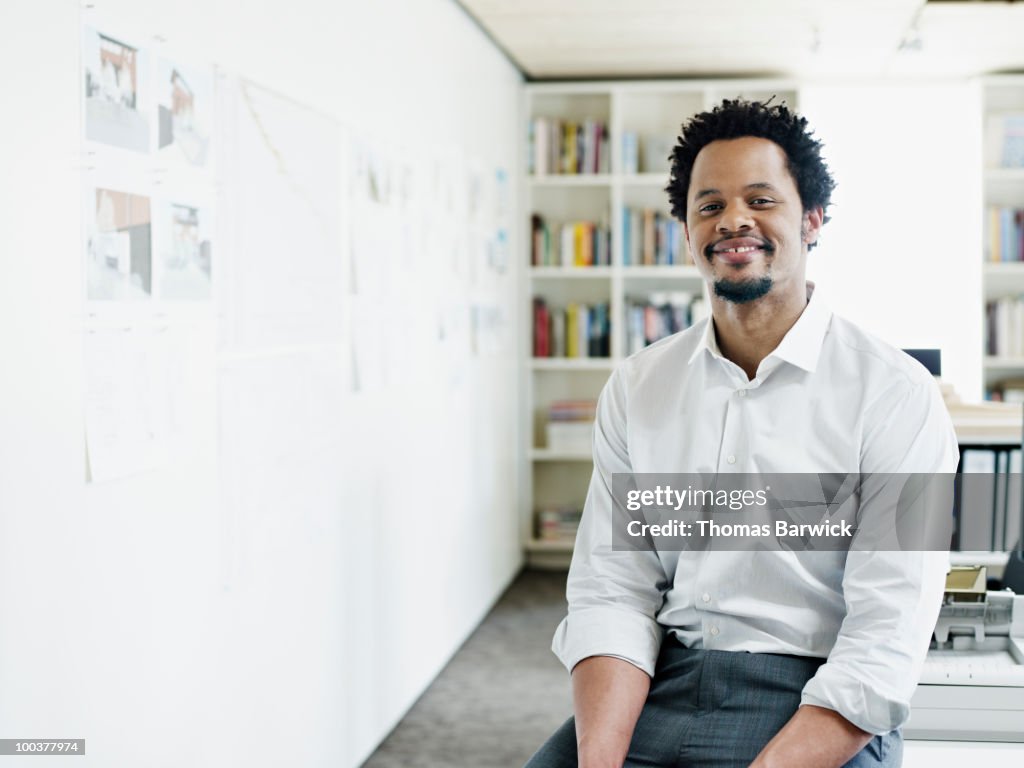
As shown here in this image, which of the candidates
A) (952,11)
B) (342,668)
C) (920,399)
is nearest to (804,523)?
(920,399)

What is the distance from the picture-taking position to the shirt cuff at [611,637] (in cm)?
170

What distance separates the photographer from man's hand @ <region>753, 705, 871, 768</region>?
1.51 meters

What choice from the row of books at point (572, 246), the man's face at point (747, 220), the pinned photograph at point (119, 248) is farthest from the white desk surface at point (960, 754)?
the row of books at point (572, 246)

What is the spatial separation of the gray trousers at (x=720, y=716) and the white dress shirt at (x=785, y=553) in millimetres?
36

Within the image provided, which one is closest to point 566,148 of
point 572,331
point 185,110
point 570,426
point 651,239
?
point 651,239

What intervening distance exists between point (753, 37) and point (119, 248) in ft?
11.9

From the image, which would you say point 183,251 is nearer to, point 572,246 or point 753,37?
point 753,37

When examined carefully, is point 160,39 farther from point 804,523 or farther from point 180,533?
point 804,523

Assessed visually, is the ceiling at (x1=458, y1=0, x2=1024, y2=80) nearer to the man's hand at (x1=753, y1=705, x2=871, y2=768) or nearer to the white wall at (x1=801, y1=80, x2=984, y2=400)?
the white wall at (x1=801, y1=80, x2=984, y2=400)

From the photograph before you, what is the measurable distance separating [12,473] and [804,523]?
43.7 inches

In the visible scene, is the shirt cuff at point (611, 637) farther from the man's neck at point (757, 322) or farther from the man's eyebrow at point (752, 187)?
the man's eyebrow at point (752, 187)

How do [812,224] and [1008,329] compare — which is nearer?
[812,224]

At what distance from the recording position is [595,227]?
579 centimetres

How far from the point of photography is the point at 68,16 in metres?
1.77
